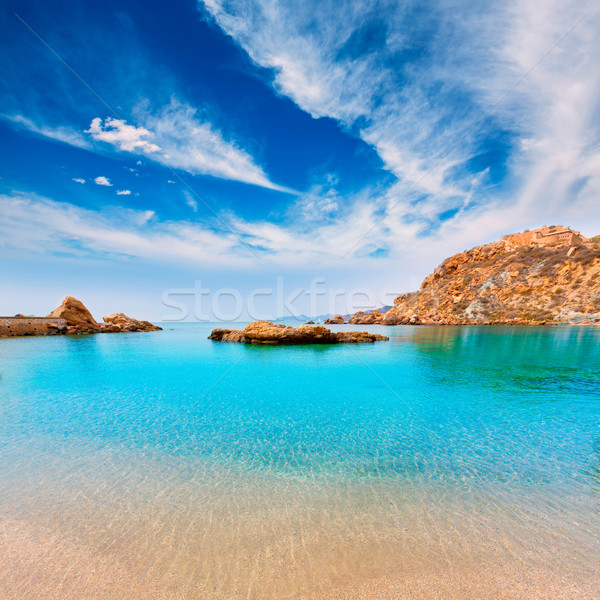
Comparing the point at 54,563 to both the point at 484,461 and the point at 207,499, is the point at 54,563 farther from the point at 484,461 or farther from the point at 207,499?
the point at 484,461

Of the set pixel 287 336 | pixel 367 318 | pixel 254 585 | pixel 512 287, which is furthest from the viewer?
pixel 367 318

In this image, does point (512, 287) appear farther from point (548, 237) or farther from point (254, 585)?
point (254, 585)

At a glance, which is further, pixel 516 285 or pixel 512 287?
pixel 512 287

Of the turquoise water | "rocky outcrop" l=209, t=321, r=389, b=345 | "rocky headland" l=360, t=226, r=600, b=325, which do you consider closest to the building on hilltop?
"rocky headland" l=360, t=226, r=600, b=325

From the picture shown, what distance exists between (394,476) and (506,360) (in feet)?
71.1

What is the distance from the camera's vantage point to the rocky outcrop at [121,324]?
56.4 m

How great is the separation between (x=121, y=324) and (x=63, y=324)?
10.4 meters

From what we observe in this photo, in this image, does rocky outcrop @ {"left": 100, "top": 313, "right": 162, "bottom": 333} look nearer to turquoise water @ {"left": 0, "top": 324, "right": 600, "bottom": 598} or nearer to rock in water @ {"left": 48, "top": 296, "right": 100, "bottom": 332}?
rock in water @ {"left": 48, "top": 296, "right": 100, "bottom": 332}

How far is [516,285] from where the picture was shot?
76.2 meters

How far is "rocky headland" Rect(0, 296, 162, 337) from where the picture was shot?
47250 mm

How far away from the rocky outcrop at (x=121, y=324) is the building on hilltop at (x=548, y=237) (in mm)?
121964

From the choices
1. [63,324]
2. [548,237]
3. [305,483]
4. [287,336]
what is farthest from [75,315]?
[548,237]

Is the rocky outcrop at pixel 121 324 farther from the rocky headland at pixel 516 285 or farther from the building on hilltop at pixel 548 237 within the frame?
the building on hilltop at pixel 548 237

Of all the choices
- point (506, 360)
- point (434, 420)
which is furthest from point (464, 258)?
point (434, 420)
